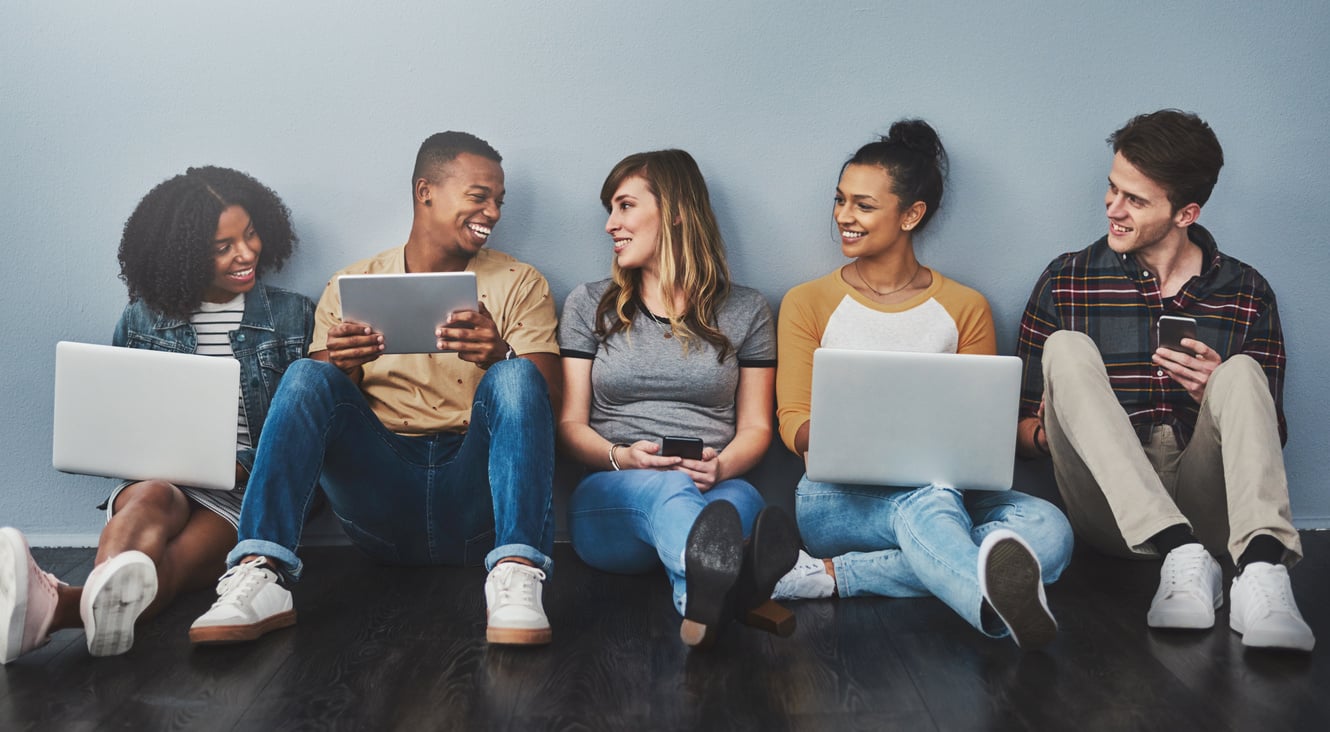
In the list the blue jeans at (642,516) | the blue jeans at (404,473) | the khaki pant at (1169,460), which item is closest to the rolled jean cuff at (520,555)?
the blue jeans at (404,473)

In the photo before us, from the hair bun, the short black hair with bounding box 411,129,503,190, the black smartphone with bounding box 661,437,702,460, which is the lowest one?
the black smartphone with bounding box 661,437,702,460

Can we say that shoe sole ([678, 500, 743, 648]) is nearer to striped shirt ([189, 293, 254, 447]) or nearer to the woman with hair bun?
the woman with hair bun

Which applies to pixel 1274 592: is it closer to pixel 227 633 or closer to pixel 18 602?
pixel 227 633

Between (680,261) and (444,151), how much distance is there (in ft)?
2.14

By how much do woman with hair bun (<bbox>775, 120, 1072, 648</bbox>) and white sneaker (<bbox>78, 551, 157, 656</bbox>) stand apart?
1228mm

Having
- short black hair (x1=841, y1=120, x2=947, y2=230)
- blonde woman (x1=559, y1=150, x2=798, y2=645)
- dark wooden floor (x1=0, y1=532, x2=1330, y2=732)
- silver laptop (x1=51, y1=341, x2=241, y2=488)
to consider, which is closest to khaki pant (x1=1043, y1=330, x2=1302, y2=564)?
dark wooden floor (x1=0, y1=532, x2=1330, y2=732)

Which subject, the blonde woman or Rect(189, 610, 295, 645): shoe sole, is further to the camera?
the blonde woman

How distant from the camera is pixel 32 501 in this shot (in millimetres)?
2662

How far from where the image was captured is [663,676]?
1774 mm

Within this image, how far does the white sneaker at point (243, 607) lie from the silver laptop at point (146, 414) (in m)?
0.35

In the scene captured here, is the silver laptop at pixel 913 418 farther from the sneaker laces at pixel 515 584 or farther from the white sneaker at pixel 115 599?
the white sneaker at pixel 115 599

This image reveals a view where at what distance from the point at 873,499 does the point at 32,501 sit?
2.15m

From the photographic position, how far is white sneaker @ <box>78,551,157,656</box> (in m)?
1.78

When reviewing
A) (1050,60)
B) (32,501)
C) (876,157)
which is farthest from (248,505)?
(1050,60)
